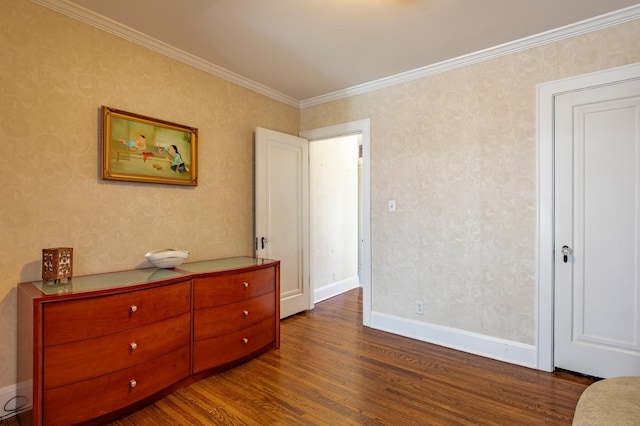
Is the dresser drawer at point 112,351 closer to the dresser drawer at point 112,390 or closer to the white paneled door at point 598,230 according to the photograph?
the dresser drawer at point 112,390

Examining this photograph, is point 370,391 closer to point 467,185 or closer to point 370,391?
point 370,391

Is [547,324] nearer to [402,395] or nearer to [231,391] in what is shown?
[402,395]

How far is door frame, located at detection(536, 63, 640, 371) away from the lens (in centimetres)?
246

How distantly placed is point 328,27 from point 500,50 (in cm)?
145

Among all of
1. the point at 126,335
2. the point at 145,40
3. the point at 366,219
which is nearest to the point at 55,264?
the point at 126,335

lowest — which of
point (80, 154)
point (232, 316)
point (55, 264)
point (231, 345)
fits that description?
point (231, 345)

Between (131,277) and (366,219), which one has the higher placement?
(366,219)

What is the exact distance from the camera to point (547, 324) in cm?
247

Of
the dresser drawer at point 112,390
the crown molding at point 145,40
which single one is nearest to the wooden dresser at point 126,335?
the dresser drawer at point 112,390

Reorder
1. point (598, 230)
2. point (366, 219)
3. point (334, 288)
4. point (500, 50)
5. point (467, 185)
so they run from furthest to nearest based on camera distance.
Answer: point (334, 288) → point (366, 219) → point (467, 185) → point (500, 50) → point (598, 230)

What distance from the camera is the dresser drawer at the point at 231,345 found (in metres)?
2.30

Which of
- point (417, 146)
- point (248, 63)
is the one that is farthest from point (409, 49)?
point (248, 63)

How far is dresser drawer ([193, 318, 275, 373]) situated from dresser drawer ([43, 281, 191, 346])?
0.34 m

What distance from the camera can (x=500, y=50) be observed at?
2652 millimetres
